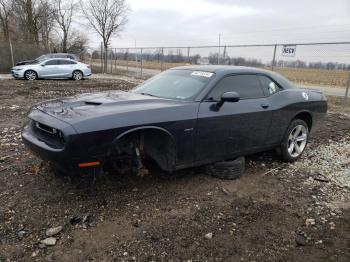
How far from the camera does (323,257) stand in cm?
315

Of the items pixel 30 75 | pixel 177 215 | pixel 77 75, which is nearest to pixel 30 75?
pixel 30 75

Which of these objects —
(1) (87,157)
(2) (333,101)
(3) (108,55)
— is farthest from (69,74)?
(1) (87,157)

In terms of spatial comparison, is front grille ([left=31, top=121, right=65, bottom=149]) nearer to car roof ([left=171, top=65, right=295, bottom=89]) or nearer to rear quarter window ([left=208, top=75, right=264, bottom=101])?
rear quarter window ([left=208, top=75, right=264, bottom=101])

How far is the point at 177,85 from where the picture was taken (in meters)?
4.69

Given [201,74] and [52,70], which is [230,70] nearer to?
[201,74]

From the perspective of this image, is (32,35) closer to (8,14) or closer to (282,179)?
(8,14)

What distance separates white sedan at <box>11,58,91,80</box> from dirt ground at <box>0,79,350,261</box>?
15.1 meters

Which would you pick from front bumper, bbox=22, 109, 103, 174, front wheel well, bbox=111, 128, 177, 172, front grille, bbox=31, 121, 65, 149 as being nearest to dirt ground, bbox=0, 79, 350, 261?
front wheel well, bbox=111, 128, 177, 172

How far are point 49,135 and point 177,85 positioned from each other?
1847mm

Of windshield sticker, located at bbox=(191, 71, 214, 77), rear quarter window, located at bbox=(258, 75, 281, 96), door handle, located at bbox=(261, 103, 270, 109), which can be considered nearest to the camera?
windshield sticker, located at bbox=(191, 71, 214, 77)

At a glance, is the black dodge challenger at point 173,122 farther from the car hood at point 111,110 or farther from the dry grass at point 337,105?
the dry grass at point 337,105

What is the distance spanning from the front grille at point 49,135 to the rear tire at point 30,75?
1657cm

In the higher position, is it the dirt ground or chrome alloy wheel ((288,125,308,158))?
chrome alloy wheel ((288,125,308,158))

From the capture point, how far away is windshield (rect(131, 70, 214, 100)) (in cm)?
443
